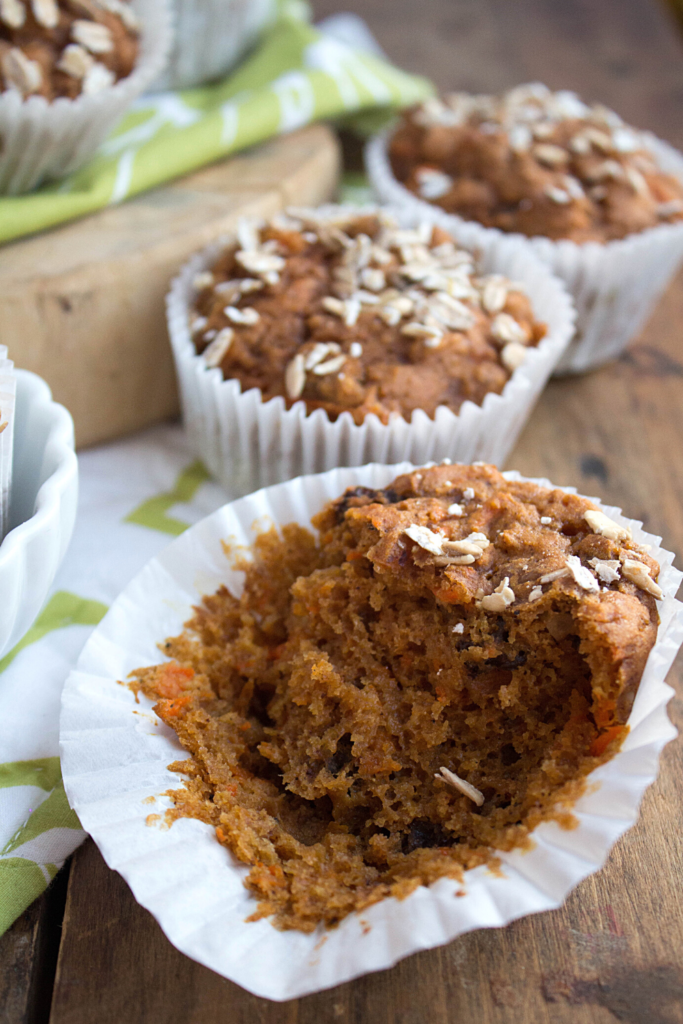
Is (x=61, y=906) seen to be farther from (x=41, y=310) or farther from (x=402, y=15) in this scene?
(x=402, y=15)

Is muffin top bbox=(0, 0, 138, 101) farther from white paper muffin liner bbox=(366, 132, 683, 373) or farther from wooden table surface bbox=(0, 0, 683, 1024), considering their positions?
wooden table surface bbox=(0, 0, 683, 1024)

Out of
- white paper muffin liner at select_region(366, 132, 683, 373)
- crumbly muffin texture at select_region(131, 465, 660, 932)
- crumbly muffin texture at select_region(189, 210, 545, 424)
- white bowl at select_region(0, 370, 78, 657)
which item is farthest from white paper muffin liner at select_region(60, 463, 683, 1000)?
white paper muffin liner at select_region(366, 132, 683, 373)

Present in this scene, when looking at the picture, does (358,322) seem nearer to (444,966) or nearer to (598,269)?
(598,269)

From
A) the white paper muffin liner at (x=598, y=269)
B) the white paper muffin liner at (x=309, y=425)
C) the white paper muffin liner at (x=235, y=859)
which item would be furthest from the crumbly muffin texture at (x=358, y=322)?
the white paper muffin liner at (x=235, y=859)

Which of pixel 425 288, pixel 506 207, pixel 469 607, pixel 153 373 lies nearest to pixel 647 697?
pixel 469 607

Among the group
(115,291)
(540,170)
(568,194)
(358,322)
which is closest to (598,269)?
(568,194)

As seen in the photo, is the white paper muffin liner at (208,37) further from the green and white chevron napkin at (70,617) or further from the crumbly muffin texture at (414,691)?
the crumbly muffin texture at (414,691)

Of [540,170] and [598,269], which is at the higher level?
[540,170]
